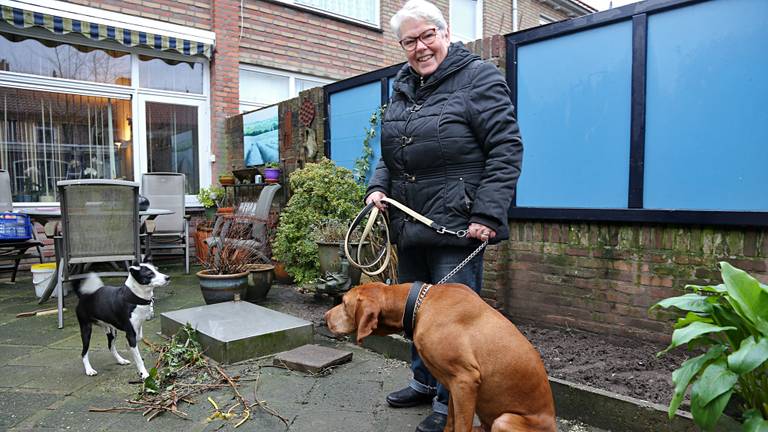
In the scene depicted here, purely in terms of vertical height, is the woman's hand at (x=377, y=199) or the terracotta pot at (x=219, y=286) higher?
the woman's hand at (x=377, y=199)

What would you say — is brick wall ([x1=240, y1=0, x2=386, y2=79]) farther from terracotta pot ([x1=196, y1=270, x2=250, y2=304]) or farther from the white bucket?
terracotta pot ([x1=196, y1=270, x2=250, y2=304])

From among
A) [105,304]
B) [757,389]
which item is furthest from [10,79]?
[757,389]

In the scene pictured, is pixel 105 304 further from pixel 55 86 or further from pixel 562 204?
pixel 55 86

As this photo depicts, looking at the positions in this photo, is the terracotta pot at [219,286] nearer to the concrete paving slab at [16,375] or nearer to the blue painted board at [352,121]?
the concrete paving slab at [16,375]

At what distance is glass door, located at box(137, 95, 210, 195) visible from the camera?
25.5 feet

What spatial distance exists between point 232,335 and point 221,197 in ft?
16.3

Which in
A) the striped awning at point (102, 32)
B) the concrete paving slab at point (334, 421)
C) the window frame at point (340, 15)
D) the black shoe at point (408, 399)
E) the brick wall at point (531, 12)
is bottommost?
the concrete paving slab at point (334, 421)

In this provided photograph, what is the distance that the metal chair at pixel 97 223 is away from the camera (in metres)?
3.96

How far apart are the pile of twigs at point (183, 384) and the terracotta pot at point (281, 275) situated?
7.43ft

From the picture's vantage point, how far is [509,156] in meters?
2.07

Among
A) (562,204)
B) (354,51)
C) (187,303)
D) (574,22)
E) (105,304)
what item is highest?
(354,51)

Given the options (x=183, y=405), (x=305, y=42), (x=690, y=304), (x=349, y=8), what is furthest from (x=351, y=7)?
(x=690, y=304)

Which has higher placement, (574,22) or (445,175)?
(574,22)

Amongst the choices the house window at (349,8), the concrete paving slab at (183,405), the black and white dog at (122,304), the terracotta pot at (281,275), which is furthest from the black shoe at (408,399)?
Result: the house window at (349,8)
